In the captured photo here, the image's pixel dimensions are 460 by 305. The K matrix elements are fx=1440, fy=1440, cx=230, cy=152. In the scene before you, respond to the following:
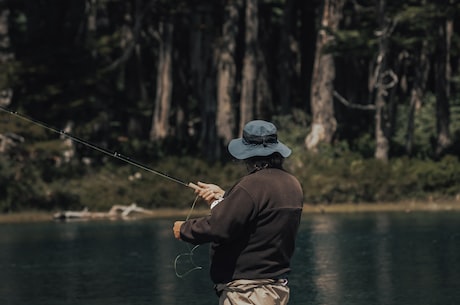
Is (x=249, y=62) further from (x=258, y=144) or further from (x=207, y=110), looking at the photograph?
(x=258, y=144)

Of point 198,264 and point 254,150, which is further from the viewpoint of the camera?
point 198,264

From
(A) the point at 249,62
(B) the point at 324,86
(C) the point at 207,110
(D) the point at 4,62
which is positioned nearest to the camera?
(D) the point at 4,62

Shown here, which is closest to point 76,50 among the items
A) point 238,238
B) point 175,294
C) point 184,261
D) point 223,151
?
point 223,151

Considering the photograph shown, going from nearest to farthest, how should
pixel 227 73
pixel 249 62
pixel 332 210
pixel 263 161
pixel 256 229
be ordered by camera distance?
1. pixel 256 229
2. pixel 263 161
3. pixel 332 210
4. pixel 227 73
5. pixel 249 62

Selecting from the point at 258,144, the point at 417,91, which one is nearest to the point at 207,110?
the point at 417,91

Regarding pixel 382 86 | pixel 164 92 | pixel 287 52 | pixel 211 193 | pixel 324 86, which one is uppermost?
pixel 211 193

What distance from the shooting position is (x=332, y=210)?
41.2 metres

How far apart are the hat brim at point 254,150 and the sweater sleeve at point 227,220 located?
302 mm

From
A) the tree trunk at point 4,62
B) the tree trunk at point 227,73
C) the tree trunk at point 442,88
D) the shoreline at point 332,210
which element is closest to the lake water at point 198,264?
the shoreline at point 332,210

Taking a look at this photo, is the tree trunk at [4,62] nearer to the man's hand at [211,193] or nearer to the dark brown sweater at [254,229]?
the man's hand at [211,193]

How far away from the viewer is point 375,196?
42.0 metres

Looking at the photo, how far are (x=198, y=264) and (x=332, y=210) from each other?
1772 cm

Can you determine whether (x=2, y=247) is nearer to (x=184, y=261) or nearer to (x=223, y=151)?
(x=184, y=261)

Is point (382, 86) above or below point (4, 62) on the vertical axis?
below
